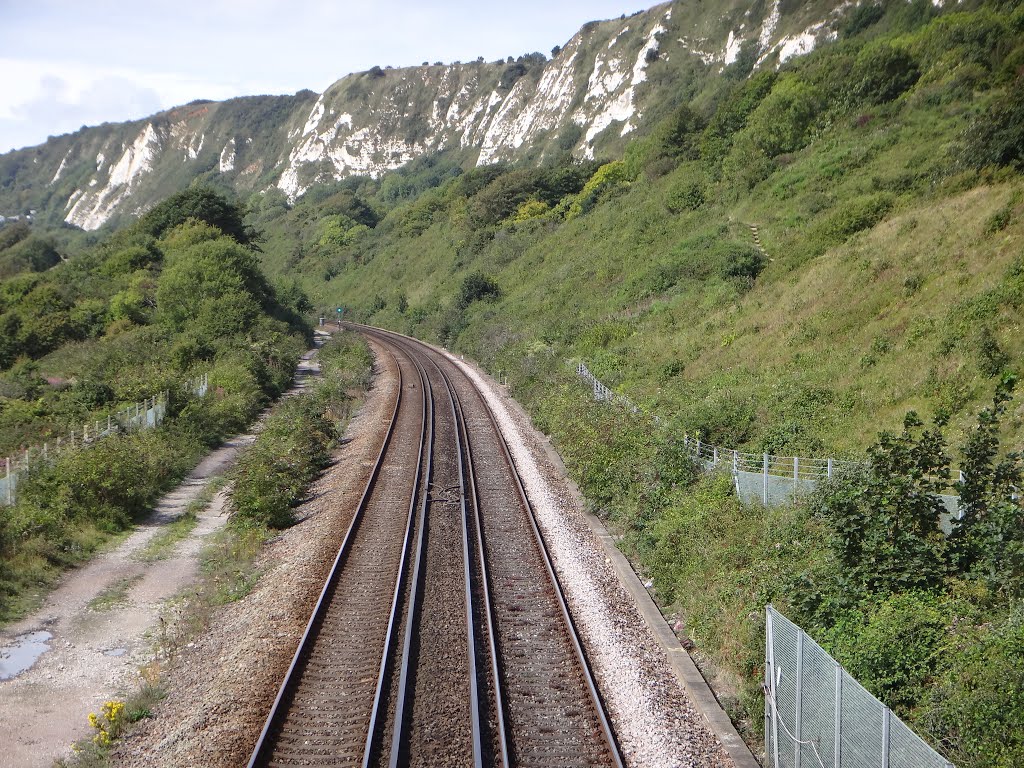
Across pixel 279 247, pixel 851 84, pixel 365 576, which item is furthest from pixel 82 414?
pixel 279 247

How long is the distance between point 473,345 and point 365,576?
35.0 metres

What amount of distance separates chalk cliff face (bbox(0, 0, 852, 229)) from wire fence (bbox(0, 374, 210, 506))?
69587mm

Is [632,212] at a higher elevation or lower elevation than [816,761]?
higher

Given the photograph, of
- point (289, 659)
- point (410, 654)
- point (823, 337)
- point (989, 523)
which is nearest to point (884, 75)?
point (823, 337)

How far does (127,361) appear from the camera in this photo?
34.8 meters

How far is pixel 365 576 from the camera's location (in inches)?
539

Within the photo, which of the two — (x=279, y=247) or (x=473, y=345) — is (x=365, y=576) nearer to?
(x=473, y=345)

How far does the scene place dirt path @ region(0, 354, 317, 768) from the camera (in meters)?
9.27

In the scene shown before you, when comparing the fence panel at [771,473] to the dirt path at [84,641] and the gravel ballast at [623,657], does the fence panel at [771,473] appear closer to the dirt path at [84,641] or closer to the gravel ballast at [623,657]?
the gravel ballast at [623,657]

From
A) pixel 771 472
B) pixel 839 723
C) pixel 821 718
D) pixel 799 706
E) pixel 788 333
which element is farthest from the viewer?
pixel 788 333

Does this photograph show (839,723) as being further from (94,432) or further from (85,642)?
(94,432)

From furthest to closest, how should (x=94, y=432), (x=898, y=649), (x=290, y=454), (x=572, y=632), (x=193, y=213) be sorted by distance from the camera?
(x=193, y=213)
(x=94, y=432)
(x=290, y=454)
(x=572, y=632)
(x=898, y=649)

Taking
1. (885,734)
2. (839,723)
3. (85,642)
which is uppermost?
(885,734)

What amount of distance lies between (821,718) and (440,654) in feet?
16.6
